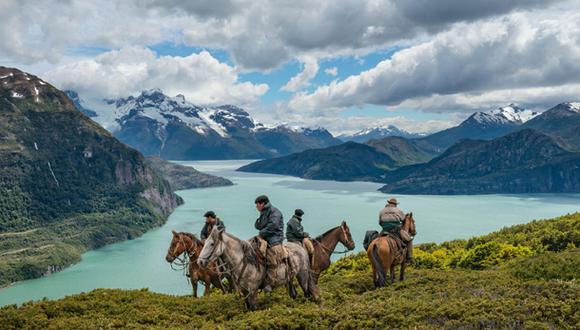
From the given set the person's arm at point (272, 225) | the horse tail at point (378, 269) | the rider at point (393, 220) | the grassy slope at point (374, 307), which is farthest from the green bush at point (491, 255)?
the person's arm at point (272, 225)

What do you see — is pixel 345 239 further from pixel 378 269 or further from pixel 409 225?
pixel 409 225

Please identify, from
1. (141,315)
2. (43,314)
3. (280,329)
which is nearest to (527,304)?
(280,329)

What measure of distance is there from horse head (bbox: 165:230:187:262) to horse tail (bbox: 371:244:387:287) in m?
9.78

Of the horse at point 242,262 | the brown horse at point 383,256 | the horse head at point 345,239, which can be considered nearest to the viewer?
the horse at point 242,262

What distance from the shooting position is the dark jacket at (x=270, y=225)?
16703 mm

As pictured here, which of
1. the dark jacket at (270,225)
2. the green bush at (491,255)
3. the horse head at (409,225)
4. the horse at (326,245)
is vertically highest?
the dark jacket at (270,225)

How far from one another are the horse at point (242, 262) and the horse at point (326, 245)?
4390 mm

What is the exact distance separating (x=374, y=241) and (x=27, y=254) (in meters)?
194

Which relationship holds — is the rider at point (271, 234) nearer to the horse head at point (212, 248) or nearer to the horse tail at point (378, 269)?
the horse head at point (212, 248)

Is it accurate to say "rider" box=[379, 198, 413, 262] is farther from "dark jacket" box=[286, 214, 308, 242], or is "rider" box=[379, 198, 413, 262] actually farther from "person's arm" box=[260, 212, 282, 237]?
"person's arm" box=[260, 212, 282, 237]

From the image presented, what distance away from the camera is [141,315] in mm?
16656

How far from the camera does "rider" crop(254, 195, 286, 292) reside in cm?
1661

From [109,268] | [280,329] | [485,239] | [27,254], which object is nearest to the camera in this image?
[280,329]

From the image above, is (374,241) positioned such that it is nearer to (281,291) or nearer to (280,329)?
(281,291)
